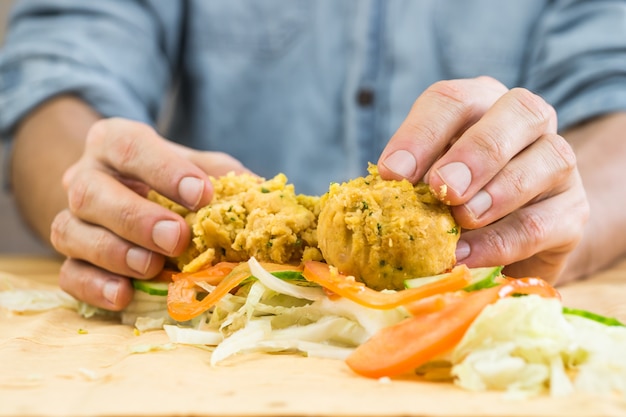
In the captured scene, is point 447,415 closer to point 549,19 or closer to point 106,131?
point 106,131

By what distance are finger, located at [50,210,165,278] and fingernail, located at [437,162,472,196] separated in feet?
2.84

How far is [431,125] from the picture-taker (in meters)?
1.71

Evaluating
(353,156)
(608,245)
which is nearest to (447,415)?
(608,245)

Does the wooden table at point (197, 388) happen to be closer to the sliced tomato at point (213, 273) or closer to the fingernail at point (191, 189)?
the sliced tomato at point (213, 273)

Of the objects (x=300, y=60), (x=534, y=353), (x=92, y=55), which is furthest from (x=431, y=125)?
(x=92, y=55)

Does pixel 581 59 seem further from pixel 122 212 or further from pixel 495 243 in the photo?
pixel 122 212

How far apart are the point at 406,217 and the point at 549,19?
97.9 inches

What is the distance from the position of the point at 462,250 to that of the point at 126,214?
936 mm

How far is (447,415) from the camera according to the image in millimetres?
1031

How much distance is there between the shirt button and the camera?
354 cm

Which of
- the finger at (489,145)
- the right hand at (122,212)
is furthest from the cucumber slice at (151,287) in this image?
the finger at (489,145)

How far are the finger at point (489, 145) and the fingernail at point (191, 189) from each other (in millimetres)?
655

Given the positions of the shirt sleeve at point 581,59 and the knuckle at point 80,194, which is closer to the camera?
the knuckle at point 80,194

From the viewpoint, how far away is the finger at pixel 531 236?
1.84m
